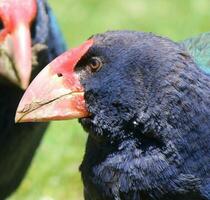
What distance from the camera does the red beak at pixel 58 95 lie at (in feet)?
9.09

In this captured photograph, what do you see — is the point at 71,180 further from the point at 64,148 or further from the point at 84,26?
the point at 84,26

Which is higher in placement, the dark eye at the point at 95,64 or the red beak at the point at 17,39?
the dark eye at the point at 95,64

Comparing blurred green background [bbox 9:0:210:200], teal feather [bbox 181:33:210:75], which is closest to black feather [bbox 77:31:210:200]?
teal feather [bbox 181:33:210:75]

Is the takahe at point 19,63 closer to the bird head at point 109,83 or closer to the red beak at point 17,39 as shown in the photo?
the red beak at point 17,39

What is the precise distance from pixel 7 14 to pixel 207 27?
2.40 meters

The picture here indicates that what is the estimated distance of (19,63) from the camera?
10.6 feet

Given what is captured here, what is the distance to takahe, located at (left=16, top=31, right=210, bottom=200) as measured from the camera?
8.79 ft

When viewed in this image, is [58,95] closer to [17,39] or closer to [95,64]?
[95,64]

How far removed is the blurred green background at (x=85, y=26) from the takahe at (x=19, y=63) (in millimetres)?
503

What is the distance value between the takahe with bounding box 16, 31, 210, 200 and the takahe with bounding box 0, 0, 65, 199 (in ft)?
1.52

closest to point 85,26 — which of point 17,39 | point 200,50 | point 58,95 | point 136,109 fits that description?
point 17,39

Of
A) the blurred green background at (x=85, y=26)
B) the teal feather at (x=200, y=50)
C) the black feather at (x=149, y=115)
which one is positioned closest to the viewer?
the black feather at (x=149, y=115)

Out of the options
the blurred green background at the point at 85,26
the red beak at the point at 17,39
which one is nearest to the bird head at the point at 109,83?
the red beak at the point at 17,39

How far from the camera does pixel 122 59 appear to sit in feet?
8.90
